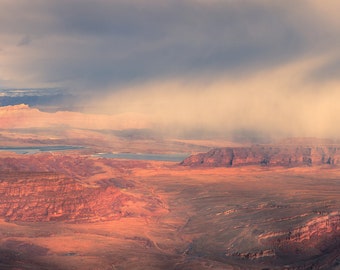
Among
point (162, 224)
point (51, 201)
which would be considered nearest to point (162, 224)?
point (162, 224)

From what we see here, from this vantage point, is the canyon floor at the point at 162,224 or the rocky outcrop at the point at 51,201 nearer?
the canyon floor at the point at 162,224

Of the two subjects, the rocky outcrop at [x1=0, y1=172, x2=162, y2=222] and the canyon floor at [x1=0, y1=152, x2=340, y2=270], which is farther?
the rocky outcrop at [x1=0, y1=172, x2=162, y2=222]

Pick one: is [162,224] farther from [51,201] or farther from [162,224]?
[51,201]

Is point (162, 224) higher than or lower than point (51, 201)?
lower

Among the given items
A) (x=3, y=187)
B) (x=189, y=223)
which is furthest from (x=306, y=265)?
(x=3, y=187)
